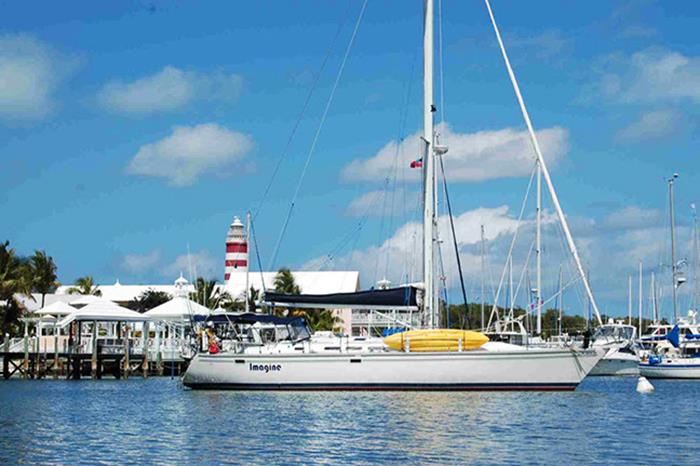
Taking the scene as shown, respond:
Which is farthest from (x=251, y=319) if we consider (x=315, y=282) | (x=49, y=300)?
(x=315, y=282)

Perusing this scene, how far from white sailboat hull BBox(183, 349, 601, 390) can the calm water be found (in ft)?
1.67

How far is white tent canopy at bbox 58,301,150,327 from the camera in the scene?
2665 inches

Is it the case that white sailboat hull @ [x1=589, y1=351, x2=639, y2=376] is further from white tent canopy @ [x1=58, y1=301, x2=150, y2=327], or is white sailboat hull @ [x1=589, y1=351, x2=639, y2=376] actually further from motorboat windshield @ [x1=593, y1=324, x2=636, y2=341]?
white tent canopy @ [x1=58, y1=301, x2=150, y2=327]

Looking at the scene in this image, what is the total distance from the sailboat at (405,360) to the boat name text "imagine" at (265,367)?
0.04 meters

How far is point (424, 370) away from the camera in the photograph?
144 feet

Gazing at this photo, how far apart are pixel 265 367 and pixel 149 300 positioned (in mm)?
72441

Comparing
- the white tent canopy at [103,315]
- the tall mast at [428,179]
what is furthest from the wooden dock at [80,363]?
the tall mast at [428,179]

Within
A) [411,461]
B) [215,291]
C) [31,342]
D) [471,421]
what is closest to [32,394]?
[31,342]

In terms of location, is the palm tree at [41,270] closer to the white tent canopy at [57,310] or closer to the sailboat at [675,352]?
the white tent canopy at [57,310]

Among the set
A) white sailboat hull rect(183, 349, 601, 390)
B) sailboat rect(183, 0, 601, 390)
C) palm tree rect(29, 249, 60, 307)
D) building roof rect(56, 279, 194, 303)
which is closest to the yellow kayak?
sailboat rect(183, 0, 601, 390)

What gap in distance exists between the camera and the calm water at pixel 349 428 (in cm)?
2844

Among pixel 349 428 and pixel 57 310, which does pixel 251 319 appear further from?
pixel 57 310

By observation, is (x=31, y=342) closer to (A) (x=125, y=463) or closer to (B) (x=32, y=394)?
(B) (x=32, y=394)

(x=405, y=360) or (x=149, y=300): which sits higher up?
(x=149, y=300)
